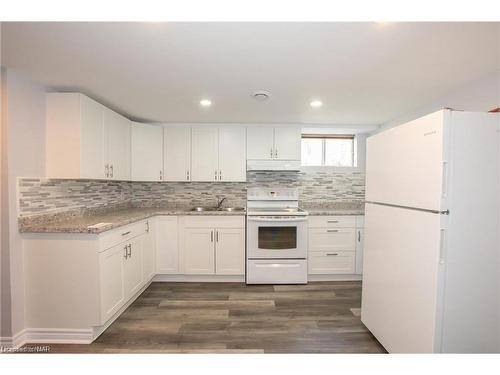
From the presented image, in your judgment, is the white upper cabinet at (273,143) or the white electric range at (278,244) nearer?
the white electric range at (278,244)

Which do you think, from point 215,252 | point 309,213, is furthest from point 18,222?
point 309,213

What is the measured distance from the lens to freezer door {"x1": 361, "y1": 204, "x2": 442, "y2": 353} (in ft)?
4.30

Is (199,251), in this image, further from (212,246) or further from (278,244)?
(278,244)

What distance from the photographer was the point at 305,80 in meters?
1.96

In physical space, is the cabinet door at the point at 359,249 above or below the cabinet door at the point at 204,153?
below

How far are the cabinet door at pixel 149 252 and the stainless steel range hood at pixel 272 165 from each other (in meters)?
1.54

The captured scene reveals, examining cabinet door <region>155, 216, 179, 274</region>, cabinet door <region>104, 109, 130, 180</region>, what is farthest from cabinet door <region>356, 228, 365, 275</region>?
cabinet door <region>104, 109, 130, 180</region>

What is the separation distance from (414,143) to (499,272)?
0.86m

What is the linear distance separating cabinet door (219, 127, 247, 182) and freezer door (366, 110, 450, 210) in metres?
1.87

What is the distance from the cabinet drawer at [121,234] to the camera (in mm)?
1954

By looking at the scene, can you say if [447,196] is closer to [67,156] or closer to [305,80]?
[305,80]

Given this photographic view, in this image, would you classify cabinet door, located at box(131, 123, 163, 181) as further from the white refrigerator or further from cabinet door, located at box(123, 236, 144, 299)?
the white refrigerator

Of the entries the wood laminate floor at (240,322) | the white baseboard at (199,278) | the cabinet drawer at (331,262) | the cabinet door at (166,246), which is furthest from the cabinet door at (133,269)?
the cabinet drawer at (331,262)

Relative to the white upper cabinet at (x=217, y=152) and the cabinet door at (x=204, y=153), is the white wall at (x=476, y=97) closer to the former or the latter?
the white upper cabinet at (x=217, y=152)
